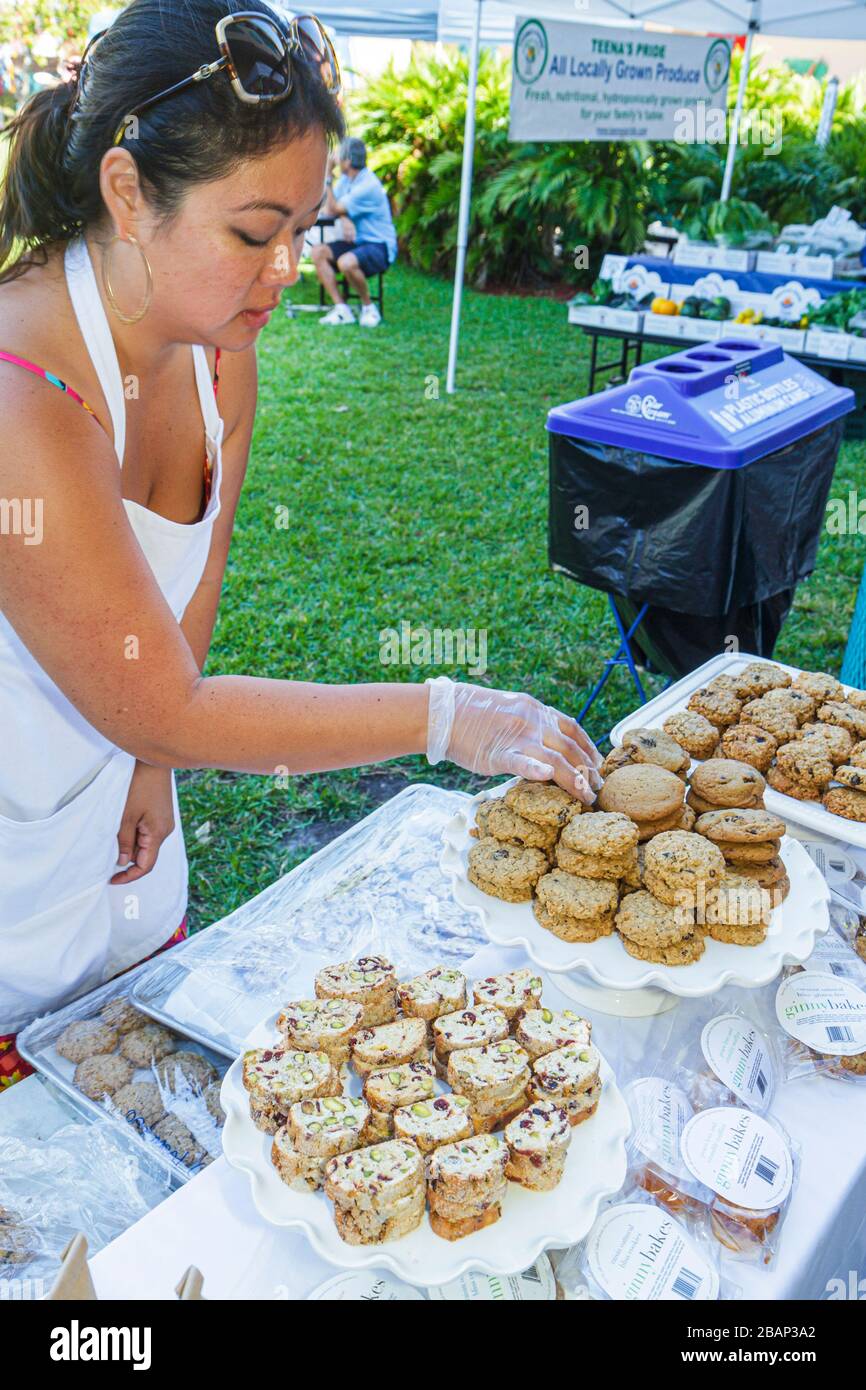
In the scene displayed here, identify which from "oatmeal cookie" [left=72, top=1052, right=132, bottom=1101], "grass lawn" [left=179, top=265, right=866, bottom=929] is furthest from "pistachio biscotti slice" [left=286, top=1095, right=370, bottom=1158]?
"grass lawn" [left=179, top=265, right=866, bottom=929]

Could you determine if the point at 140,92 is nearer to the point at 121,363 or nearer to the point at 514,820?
the point at 121,363

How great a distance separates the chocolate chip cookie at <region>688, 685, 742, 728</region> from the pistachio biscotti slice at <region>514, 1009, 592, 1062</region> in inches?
36.6

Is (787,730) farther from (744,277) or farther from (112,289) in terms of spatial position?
(744,277)

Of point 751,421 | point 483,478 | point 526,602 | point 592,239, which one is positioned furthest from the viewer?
point 592,239

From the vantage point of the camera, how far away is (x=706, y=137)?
945 cm

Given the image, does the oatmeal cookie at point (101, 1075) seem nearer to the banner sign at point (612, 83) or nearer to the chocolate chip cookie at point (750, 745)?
the chocolate chip cookie at point (750, 745)

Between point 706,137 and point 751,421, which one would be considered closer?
point 751,421

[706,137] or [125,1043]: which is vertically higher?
[706,137]

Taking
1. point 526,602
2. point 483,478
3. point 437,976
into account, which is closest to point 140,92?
point 437,976

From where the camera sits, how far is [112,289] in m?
1.51

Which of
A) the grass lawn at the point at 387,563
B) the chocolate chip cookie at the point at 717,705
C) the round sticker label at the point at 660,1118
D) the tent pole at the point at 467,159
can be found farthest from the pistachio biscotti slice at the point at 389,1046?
Answer: the tent pole at the point at 467,159

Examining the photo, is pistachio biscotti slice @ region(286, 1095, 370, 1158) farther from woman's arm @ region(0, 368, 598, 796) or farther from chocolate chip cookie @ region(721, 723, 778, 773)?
chocolate chip cookie @ region(721, 723, 778, 773)

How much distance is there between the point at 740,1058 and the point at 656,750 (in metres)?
0.57

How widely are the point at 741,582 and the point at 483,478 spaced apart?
14.6ft
